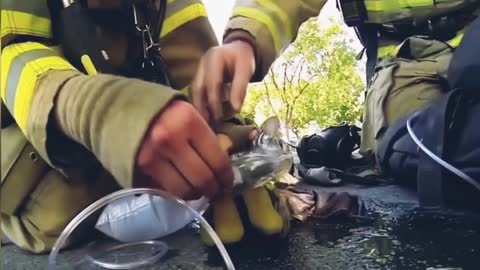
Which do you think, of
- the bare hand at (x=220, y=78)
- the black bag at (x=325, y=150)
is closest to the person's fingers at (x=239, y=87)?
the bare hand at (x=220, y=78)

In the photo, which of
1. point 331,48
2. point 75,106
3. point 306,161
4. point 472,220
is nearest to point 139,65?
point 75,106

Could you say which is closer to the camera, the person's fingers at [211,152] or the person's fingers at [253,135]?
the person's fingers at [211,152]

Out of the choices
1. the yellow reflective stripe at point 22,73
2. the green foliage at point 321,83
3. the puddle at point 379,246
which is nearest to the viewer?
the yellow reflective stripe at point 22,73

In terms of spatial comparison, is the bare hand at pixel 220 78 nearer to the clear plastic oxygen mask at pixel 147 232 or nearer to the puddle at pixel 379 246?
the clear plastic oxygen mask at pixel 147 232

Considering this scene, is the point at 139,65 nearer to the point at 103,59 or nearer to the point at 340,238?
the point at 103,59

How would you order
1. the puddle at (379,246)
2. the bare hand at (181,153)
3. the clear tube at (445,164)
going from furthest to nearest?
the clear tube at (445,164) → the puddle at (379,246) → the bare hand at (181,153)

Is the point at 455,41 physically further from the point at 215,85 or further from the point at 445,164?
the point at 215,85

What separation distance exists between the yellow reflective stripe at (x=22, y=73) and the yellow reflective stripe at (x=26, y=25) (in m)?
0.02

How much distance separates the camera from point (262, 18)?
0.59 m

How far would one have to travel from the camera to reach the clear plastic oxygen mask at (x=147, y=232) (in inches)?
21.5

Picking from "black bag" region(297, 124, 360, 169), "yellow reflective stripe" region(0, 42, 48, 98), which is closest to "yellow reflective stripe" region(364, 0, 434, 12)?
"black bag" region(297, 124, 360, 169)

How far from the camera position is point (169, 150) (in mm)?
355

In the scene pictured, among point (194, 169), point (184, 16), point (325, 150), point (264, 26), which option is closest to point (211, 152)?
point (194, 169)

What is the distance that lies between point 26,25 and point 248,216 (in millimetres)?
258
